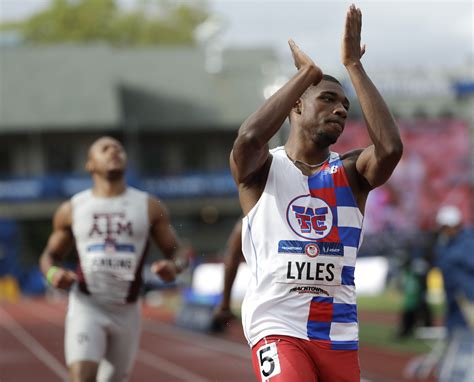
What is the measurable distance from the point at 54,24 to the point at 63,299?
104 ft

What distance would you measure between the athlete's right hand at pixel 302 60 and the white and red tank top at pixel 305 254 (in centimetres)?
48

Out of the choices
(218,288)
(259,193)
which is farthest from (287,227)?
(218,288)

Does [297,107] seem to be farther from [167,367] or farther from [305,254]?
[167,367]

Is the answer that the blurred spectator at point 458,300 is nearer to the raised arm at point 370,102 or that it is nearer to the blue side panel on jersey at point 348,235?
the blue side panel on jersey at point 348,235

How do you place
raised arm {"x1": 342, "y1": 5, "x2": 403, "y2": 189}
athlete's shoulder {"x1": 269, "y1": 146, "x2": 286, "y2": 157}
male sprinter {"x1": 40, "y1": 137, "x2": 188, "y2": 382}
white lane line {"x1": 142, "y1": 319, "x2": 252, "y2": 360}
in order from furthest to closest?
white lane line {"x1": 142, "y1": 319, "x2": 252, "y2": 360}
male sprinter {"x1": 40, "y1": 137, "x2": 188, "y2": 382}
athlete's shoulder {"x1": 269, "y1": 146, "x2": 286, "y2": 157}
raised arm {"x1": 342, "y1": 5, "x2": 403, "y2": 189}

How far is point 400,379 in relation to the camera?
12.6 metres

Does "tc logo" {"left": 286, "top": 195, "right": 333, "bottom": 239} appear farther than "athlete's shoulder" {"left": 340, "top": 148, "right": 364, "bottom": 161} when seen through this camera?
No

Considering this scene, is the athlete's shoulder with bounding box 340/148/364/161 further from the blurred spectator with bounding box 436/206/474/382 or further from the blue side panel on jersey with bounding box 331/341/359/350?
the blurred spectator with bounding box 436/206/474/382

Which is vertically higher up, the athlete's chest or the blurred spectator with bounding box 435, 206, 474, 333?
the athlete's chest

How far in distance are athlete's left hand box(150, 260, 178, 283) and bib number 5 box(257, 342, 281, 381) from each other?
7.40 ft

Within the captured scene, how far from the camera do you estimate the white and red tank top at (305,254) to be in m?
4.48

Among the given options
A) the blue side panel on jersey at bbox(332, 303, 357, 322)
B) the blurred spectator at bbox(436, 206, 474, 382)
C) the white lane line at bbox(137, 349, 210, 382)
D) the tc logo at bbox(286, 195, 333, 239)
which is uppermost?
the tc logo at bbox(286, 195, 333, 239)

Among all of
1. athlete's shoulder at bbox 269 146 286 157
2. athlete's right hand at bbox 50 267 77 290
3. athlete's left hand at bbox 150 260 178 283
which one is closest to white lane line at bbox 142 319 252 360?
athlete's left hand at bbox 150 260 178 283

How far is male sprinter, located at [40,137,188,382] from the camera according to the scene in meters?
6.96
